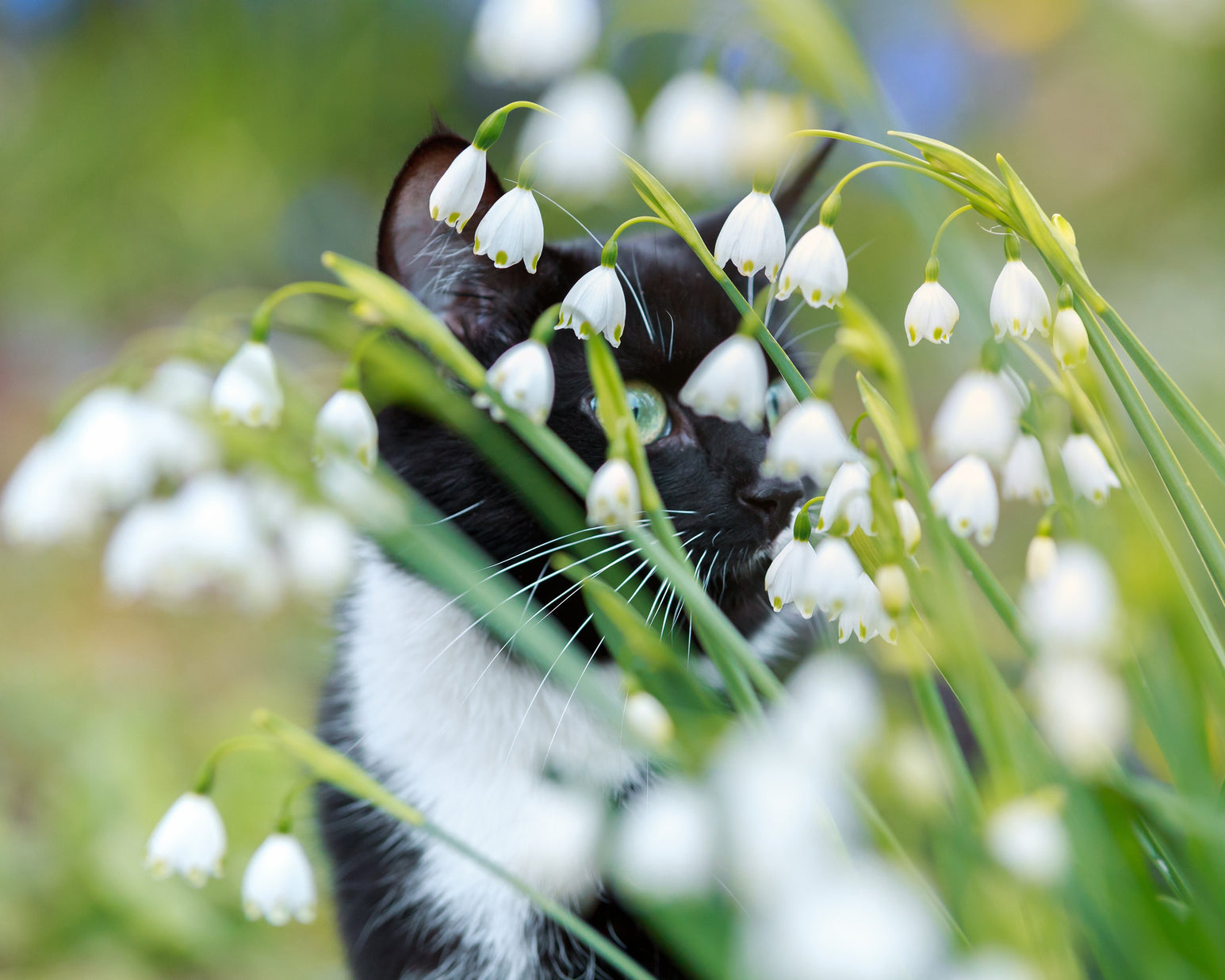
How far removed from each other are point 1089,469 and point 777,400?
533 millimetres

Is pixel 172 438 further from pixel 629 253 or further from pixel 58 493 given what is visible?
pixel 629 253

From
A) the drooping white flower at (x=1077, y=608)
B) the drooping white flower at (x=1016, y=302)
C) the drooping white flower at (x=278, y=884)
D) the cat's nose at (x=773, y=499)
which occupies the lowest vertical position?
the drooping white flower at (x=278, y=884)

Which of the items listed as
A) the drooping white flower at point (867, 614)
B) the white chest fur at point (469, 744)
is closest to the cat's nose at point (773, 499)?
the white chest fur at point (469, 744)

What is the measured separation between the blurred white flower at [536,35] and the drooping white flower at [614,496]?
252 millimetres

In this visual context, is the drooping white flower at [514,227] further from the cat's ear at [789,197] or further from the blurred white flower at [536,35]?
the cat's ear at [789,197]

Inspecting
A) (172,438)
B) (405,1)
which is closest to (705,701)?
(172,438)

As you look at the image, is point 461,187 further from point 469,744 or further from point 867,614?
point 469,744

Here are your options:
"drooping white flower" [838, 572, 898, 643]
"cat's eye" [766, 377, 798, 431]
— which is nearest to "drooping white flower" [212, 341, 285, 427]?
"drooping white flower" [838, 572, 898, 643]

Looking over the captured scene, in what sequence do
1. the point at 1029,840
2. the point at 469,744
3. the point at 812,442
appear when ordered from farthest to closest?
the point at 469,744, the point at 812,442, the point at 1029,840

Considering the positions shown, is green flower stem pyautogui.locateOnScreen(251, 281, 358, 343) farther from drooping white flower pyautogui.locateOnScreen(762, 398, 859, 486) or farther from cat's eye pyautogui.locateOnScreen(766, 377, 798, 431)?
cat's eye pyautogui.locateOnScreen(766, 377, 798, 431)

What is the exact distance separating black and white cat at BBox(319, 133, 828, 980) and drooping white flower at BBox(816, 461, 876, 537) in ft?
1.28

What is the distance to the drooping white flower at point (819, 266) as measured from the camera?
0.56m

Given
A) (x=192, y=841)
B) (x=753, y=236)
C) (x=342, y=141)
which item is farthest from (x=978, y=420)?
(x=342, y=141)

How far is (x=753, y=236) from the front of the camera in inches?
22.3
